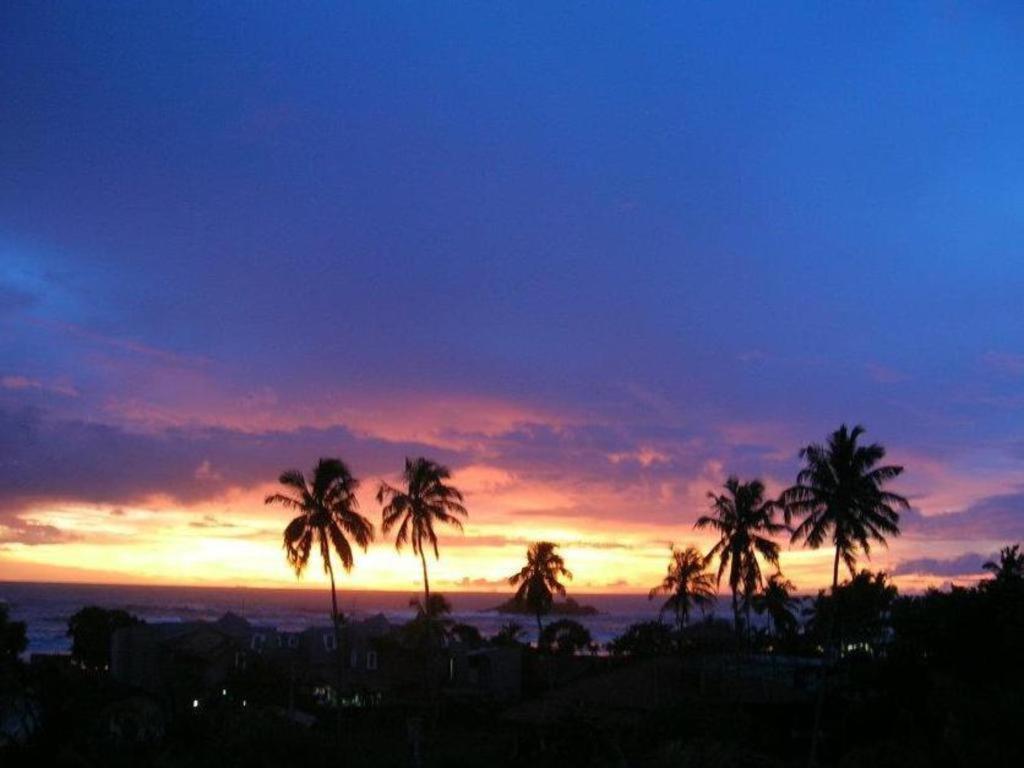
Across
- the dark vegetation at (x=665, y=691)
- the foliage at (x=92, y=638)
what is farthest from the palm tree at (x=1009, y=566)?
the foliage at (x=92, y=638)

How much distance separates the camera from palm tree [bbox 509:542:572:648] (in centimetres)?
7319

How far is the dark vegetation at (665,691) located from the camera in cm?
2242

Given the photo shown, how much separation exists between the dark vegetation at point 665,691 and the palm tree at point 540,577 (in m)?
0.15

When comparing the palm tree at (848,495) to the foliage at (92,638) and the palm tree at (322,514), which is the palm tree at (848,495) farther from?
the foliage at (92,638)

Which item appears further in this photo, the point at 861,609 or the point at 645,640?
the point at 645,640

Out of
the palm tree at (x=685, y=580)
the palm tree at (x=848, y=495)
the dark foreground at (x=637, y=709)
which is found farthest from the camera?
the palm tree at (x=685, y=580)

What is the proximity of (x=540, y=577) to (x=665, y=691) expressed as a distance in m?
26.4

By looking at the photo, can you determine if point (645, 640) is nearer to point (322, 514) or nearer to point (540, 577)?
point (540, 577)

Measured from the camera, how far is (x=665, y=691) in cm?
4750

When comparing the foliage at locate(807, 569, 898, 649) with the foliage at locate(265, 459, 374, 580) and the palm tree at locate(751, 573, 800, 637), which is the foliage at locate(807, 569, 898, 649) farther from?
the foliage at locate(265, 459, 374, 580)

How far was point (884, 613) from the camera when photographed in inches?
2346

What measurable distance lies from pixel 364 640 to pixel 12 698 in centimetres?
4351

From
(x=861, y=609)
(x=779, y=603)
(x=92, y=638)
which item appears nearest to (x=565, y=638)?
(x=779, y=603)

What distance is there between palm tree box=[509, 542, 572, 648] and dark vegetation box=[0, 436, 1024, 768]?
0.15 m
